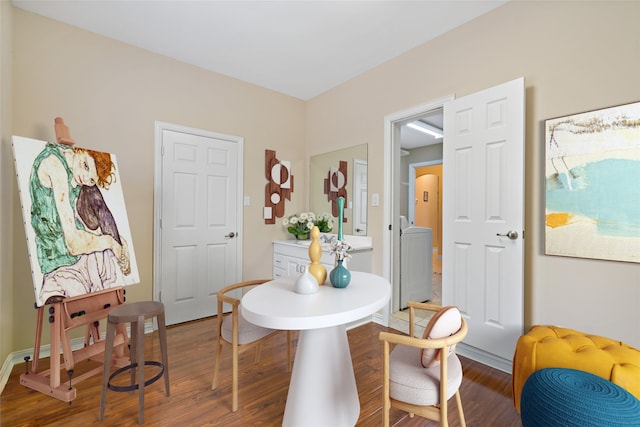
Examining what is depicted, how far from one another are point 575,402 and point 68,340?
9.07ft

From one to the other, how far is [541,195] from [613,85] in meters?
0.76

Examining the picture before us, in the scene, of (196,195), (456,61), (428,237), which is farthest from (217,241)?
(456,61)

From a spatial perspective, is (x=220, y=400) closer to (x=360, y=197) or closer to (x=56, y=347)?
(x=56, y=347)

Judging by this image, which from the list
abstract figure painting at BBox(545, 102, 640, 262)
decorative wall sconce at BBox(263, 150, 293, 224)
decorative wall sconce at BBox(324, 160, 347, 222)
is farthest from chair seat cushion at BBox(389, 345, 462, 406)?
decorative wall sconce at BBox(263, 150, 293, 224)

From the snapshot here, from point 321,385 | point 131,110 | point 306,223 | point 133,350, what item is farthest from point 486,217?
point 131,110

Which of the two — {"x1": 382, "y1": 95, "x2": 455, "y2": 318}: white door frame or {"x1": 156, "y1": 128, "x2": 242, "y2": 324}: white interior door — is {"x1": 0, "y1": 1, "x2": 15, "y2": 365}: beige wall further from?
{"x1": 382, "y1": 95, "x2": 455, "y2": 318}: white door frame

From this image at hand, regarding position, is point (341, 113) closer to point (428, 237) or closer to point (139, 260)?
point (428, 237)

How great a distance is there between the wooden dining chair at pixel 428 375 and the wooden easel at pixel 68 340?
197cm

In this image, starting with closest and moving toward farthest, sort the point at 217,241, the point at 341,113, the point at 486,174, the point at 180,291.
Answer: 1. the point at 486,174
2. the point at 180,291
3. the point at 217,241
4. the point at 341,113

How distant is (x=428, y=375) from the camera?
1.30m

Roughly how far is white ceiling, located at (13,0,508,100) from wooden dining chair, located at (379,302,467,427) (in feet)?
7.77

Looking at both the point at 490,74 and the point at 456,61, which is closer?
the point at 490,74

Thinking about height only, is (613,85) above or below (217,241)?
above

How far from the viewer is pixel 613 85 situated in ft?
5.99
